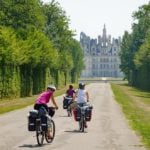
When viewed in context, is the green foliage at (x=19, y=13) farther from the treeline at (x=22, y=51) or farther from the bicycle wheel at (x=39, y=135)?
the bicycle wheel at (x=39, y=135)

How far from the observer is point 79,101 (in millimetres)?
24297

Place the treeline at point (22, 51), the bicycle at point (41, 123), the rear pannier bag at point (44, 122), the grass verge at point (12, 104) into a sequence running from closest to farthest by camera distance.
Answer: the bicycle at point (41, 123) < the rear pannier bag at point (44, 122) < the grass verge at point (12, 104) < the treeline at point (22, 51)

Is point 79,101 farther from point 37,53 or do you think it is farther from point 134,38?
point 134,38

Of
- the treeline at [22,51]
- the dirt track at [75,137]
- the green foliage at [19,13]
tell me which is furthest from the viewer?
the green foliage at [19,13]

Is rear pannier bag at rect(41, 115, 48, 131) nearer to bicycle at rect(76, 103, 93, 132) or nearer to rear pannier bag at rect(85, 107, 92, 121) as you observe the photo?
bicycle at rect(76, 103, 93, 132)

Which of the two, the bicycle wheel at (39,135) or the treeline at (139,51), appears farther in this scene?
the treeline at (139,51)

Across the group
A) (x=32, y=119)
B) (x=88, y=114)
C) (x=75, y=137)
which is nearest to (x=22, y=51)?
(x=88, y=114)

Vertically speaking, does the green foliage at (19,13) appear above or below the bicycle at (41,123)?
above

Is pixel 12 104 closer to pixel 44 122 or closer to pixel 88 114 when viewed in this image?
pixel 88 114

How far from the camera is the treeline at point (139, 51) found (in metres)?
84.5

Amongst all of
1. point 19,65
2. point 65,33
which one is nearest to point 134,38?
point 65,33

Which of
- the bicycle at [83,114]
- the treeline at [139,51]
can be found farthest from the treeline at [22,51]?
the bicycle at [83,114]

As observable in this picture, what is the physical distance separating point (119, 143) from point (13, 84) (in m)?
40.0

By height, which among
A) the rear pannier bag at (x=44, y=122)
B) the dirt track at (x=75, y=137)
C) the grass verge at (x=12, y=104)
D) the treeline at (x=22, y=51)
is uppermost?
the treeline at (x=22, y=51)
